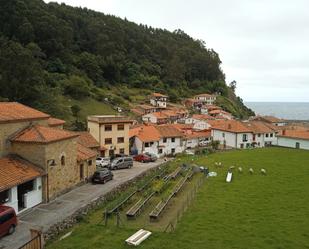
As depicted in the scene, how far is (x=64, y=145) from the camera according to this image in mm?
28297

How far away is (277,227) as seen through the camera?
72.7 ft

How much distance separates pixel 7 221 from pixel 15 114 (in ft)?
35.4

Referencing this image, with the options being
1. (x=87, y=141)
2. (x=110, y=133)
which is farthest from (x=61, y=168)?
(x=110, y=133)

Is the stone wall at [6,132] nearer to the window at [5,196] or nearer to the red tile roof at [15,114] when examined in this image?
the red tile roof at [15,114]

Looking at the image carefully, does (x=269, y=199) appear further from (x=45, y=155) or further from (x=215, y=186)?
(x=45, y=155)

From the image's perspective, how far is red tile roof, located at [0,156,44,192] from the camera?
22.8 m

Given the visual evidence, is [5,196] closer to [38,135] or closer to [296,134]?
[38,135]

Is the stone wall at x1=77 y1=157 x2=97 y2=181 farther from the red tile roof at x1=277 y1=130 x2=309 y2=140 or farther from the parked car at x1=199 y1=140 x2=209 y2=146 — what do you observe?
the red tile roof at x1=277 y1=130 x2=309 y2=140

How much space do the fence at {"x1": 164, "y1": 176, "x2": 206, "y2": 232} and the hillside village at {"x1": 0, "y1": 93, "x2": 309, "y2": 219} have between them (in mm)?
9436

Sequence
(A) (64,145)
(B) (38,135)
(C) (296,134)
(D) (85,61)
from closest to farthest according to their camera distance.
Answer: (B) (38,135)
(A) (64,145)
(C) (296,134)
(D) (85,61)

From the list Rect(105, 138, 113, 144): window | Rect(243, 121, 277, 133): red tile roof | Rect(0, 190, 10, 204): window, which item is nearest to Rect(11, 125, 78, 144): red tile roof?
Rect(0, 190, 10, 204): window

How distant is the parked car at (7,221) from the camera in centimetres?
1945

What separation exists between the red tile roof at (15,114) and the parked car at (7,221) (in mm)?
8085

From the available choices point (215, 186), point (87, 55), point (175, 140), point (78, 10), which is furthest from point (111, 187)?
point (78, 10)
